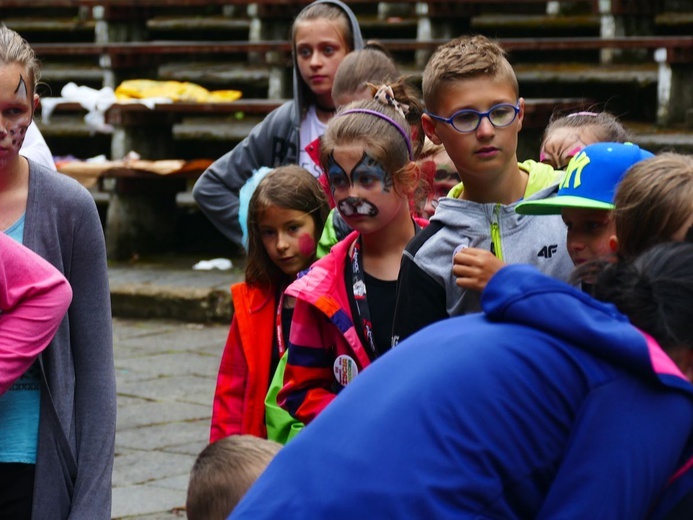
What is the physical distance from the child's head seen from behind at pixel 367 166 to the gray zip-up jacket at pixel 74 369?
25.3 inches

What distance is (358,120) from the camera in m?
3.29

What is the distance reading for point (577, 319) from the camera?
5.90 feet

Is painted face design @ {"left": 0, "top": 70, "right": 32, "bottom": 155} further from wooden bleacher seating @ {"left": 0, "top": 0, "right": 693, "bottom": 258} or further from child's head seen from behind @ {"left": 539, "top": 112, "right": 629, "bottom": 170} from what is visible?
wooden bleacher seating @ {"left": 0, "top": 0, "right": 693, "bottom": 258}

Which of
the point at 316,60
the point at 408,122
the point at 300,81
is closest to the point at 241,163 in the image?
the point at 300,81

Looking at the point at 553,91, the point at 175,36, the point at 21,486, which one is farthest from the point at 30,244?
the point at 175,36

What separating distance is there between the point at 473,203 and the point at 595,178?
384 mm

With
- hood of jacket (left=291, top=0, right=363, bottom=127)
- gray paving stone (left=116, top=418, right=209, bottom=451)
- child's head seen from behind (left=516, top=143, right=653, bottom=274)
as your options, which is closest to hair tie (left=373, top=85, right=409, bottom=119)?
child's head seen from behind (left=516, top=143, right=653, bottom=274)

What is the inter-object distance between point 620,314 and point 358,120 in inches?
60.6

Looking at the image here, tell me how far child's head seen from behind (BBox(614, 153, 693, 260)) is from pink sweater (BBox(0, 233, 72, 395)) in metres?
1.17

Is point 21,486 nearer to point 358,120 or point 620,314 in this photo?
point 358,120

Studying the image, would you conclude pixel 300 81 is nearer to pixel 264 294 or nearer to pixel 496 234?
pixel 264 294

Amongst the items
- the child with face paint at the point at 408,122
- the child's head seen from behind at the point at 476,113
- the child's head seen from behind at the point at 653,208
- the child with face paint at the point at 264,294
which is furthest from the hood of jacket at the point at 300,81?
the child's head seen from behind at the point at 653,208

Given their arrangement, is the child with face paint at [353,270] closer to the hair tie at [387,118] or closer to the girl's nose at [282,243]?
the hair tie at [387,118]

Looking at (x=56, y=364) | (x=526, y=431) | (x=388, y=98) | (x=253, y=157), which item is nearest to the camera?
(x=526, y=431)
